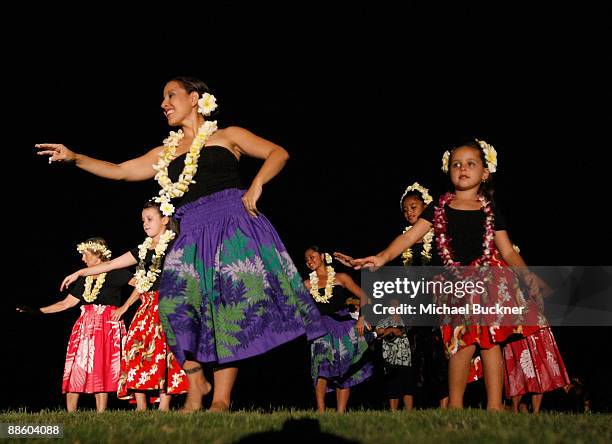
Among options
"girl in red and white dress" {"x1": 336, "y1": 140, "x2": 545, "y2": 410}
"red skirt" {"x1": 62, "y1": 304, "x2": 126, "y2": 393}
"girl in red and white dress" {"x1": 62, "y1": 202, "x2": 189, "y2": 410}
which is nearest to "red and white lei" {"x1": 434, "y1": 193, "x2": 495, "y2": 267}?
"girl in red and white dress" {"x1": 336, "y1": 140, "x2": 545, "y2": 410}

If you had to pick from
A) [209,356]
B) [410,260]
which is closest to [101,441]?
[209,356]

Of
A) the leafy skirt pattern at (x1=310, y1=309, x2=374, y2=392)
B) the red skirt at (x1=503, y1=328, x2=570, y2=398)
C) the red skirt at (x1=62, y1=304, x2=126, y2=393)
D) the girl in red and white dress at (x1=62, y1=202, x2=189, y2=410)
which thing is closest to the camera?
the red skirt at (x1=503, y1=328, x2=570, y2=398)

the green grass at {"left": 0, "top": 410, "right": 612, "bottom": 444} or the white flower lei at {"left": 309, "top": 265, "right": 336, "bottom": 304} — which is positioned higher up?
the white flower lei at {"left": 309, "top": 265, "right": 336, "bottom": 304}

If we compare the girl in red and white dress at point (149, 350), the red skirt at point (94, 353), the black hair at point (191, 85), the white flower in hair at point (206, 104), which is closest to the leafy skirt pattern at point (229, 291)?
the white flower in hair at point (206, 104)

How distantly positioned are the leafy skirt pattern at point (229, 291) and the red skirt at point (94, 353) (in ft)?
9.14

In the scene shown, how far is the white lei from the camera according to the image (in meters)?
3.46

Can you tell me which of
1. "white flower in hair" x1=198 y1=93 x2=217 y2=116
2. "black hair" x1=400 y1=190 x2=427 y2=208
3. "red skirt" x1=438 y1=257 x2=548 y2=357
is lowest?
"red skirt" x1=438 y1=257 x2=548 y2=357

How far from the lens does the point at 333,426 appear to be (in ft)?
8.00

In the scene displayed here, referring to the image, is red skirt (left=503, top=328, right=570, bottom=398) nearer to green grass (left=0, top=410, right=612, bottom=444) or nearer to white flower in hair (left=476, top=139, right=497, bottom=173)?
white flower in hair (left=476, top=139, right=497, bottom=173)

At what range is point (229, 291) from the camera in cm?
324

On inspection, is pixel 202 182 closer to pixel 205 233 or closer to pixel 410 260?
pixel 205 233

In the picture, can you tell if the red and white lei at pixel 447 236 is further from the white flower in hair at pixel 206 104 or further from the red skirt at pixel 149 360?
the red skirt at pixel 149 360

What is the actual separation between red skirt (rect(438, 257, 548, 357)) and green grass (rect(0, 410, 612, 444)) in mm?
575

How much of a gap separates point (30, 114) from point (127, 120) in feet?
3.49
